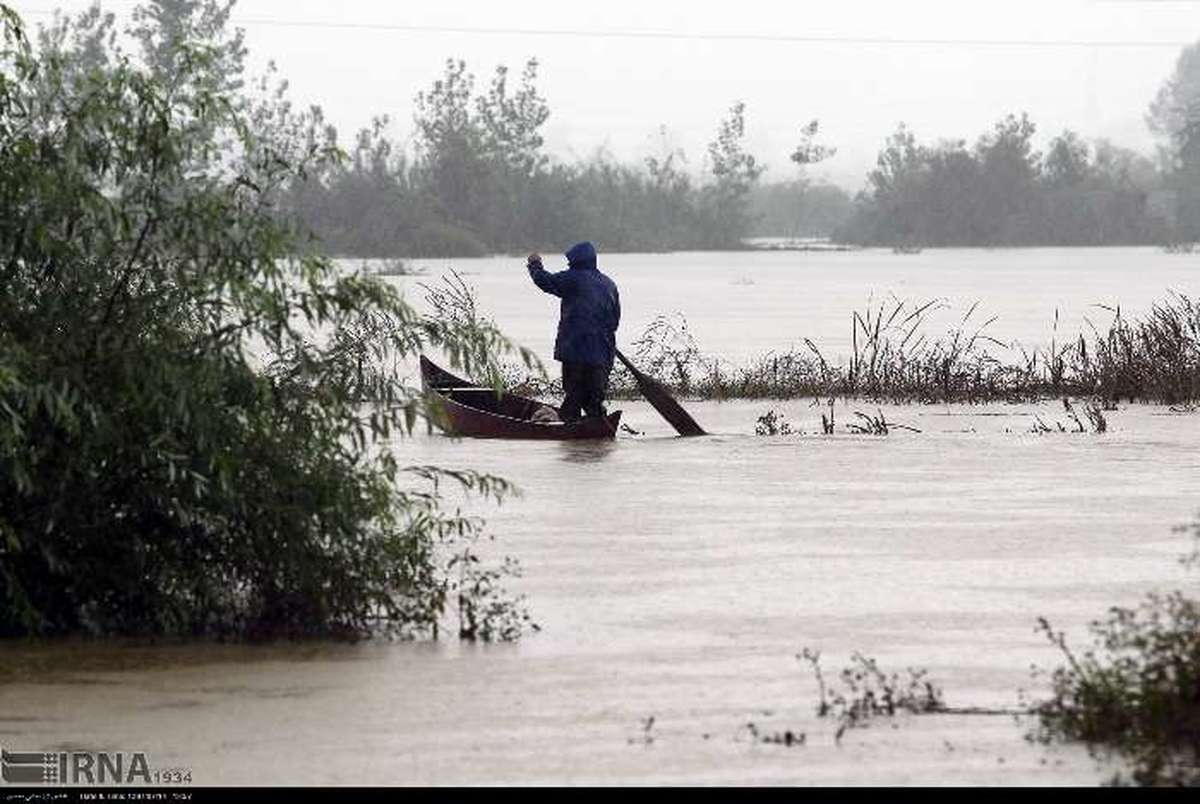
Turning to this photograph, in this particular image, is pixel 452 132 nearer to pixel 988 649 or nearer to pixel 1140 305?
pixel 1140 305

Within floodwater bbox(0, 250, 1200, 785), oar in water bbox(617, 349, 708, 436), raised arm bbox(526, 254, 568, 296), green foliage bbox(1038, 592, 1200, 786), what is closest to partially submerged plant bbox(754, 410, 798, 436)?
floodwater bbox(0, 250, 1200, 785)

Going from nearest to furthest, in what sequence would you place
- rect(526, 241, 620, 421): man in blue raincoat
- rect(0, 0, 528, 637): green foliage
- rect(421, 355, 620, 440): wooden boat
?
1. rect(0, 0, 528, 637): green foliage
2. rect(526, 241, 620, 421): man in blue raincoat
3. rect(421, 355, 620, 440): wooden boat

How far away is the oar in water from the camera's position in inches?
990

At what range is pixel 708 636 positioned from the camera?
501 inches

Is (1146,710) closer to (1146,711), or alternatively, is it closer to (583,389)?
(1146,711)

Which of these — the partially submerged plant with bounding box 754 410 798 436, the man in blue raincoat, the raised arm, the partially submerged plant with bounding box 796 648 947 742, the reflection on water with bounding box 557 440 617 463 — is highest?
the raised arm

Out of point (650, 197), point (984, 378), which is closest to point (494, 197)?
point (650, 197)

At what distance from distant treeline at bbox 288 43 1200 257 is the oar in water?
244 feet

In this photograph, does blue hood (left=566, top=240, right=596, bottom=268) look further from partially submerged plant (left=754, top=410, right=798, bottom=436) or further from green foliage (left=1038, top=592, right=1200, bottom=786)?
green foliage (left=1038, top=592, right=1200, bottom=786)

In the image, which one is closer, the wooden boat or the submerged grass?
the wooden boat

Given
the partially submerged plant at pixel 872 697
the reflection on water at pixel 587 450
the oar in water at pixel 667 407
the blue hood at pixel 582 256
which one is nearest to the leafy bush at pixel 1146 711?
the partially submerged plant at pixel 872 697

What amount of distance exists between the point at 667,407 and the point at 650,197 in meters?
88.5

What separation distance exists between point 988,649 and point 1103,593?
210 cm

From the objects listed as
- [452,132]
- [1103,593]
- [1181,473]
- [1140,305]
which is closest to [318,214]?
[452,132]
